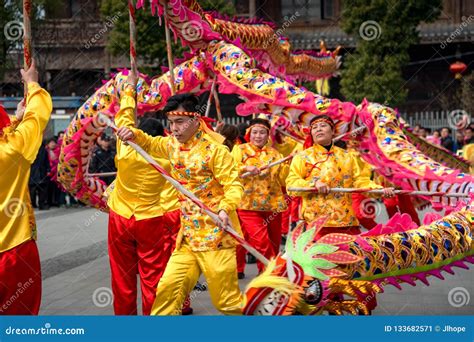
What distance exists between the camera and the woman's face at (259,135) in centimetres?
752

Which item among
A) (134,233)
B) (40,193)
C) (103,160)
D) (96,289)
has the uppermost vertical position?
(134,233)

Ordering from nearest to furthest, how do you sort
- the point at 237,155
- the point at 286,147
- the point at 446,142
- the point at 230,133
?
the point at 237,155 < the point at 230,133 < the point at 286,147 < the point at 446,142

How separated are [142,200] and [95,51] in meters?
20.4

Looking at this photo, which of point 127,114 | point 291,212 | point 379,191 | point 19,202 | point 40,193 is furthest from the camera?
point 40,193

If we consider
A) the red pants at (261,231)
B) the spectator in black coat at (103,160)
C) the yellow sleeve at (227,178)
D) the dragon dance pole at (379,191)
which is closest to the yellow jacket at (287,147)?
the red pants at (261,231)

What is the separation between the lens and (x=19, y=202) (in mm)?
4121

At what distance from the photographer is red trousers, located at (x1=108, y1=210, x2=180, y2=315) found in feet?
17.3

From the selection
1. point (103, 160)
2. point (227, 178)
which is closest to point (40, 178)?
point (103, 160)

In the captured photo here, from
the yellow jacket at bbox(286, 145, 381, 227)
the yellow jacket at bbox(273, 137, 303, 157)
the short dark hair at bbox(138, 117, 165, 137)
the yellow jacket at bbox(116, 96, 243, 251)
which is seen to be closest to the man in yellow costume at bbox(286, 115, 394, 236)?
the yellow jacket at bbox(286, 145, 381, 227)

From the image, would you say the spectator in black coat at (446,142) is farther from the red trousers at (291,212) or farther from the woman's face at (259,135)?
the woman's face at (259,135)

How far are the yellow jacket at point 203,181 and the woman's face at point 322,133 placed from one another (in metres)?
1.42

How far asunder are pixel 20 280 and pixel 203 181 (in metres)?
1.19

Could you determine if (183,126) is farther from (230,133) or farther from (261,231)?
(230,133)

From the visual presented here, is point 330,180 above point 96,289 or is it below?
above
